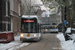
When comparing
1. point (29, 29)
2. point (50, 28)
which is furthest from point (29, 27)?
point (50, 28)

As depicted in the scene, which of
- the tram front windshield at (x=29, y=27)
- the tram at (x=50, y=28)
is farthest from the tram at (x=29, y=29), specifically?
the tram at (x=50, y=28)

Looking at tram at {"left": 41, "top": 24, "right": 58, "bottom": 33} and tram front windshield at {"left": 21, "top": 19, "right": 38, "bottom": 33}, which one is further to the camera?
tram at {"left": 41, "top": 24, "right": 58, "bottom": 33}

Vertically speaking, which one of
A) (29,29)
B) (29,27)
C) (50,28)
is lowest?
(50,28)

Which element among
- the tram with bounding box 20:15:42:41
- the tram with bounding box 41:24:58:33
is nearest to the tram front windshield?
the tram with bounding box 20:15:42:41

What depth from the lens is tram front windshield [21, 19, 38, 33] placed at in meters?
18.3

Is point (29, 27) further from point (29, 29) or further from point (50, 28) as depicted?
point (50, 28)

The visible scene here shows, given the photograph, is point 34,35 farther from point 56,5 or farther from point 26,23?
point 56,5

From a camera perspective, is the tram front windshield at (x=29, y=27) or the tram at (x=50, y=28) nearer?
the tram front windshield at (x=29, y=27)

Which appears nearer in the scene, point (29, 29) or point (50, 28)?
point (29, 29)

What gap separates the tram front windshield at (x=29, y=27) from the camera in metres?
18.3

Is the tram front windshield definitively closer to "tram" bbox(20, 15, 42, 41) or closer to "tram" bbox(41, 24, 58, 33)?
"tram" bbox(20, 15, 42, 41)

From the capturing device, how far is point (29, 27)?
1833 centimetres

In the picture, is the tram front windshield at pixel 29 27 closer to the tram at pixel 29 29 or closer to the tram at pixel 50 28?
the tram at pixel 29 29

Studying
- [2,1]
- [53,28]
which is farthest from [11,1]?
[53,28]
